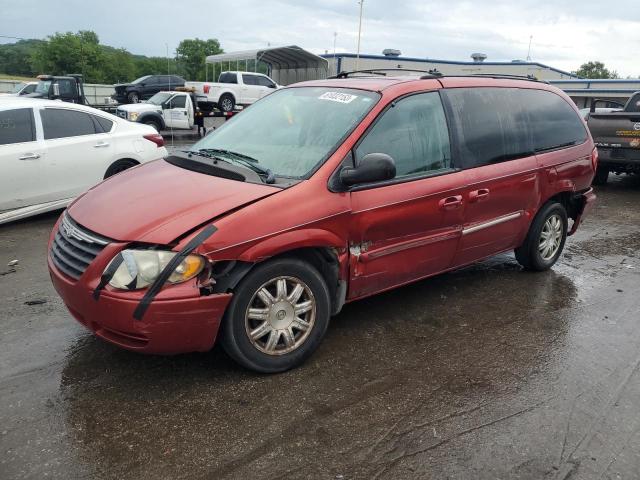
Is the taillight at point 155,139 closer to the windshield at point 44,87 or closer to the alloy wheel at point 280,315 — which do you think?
the alloy wheel at point 280,315

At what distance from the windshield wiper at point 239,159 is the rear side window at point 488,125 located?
5.26 ft

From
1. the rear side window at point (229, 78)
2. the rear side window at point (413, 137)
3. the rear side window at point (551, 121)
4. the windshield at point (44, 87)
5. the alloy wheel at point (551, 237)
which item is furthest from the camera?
the rear side window at point (229, 78)

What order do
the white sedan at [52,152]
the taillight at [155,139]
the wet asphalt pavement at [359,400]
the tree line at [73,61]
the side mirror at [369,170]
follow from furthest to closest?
1. the tree line at [73,61]
2. the taillight at [155,139]
3. the white sedan at [52,152]
4. the side mirror at [369,170]
5. the wet asphalt pavement at [359,400]

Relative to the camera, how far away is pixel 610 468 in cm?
267

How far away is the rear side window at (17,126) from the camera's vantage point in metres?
6.62

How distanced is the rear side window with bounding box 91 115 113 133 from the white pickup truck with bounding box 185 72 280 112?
16254mm

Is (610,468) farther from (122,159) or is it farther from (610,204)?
(610,204)

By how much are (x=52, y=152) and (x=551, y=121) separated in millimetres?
5730

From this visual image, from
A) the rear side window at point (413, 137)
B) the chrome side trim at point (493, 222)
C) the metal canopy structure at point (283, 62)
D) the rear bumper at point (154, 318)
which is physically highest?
the metal canopy structure at point (283, 62)

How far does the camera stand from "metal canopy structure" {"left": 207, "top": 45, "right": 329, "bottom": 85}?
1214 inches

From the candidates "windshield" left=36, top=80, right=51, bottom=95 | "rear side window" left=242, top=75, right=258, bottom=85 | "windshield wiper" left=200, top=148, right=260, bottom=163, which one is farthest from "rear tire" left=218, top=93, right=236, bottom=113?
"windshield wiper" left=200, top=148, right=260, bottom=163

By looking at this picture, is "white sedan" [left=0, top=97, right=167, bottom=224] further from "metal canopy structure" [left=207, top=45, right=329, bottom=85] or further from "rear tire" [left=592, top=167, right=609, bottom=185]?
"metal canopy structure" [left=207, top=45, right=329, bottom=85]

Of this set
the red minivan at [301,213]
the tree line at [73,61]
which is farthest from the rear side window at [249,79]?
the tree line at [73,61]

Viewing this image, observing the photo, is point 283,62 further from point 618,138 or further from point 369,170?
point 369,170
